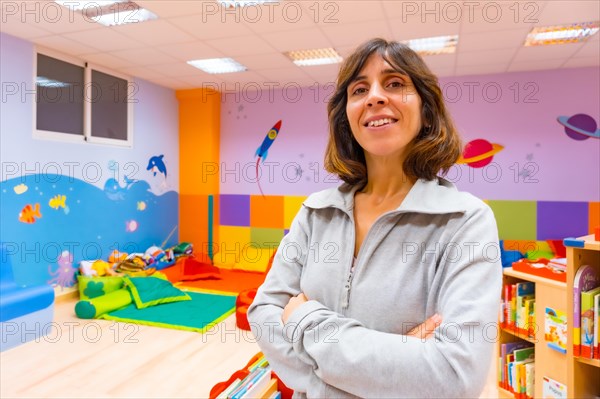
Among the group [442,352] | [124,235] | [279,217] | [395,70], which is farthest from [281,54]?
[442,352]

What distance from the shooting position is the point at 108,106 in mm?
5027

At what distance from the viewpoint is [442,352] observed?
2.81ft

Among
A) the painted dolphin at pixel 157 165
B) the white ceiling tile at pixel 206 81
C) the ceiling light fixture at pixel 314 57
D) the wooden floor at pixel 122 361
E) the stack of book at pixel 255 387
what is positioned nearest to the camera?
the stack of book at pixel 255 387

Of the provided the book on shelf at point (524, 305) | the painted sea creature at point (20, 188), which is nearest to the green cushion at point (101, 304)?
the painted sea creature at point (20, 188)

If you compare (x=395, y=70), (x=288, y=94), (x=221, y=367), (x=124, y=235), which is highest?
(x=288, y=94)

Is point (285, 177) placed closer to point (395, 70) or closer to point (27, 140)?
point (27, 140)

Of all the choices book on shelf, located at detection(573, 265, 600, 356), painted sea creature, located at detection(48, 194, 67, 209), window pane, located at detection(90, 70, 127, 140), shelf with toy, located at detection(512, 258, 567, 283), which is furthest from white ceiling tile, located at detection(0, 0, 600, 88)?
book on shelf, located at detection(573, 265, 600, 356)

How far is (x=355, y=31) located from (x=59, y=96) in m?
3.08

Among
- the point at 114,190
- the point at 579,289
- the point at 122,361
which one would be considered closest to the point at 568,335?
the point at 579,289

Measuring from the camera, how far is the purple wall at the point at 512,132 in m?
4.83

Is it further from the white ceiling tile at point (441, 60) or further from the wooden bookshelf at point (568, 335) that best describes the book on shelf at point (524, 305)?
the white ceiling tile at point (441, 60)

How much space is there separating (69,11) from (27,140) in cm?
138

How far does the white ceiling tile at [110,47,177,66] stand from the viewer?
432cm

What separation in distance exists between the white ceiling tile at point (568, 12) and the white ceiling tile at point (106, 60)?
4.04 meters
